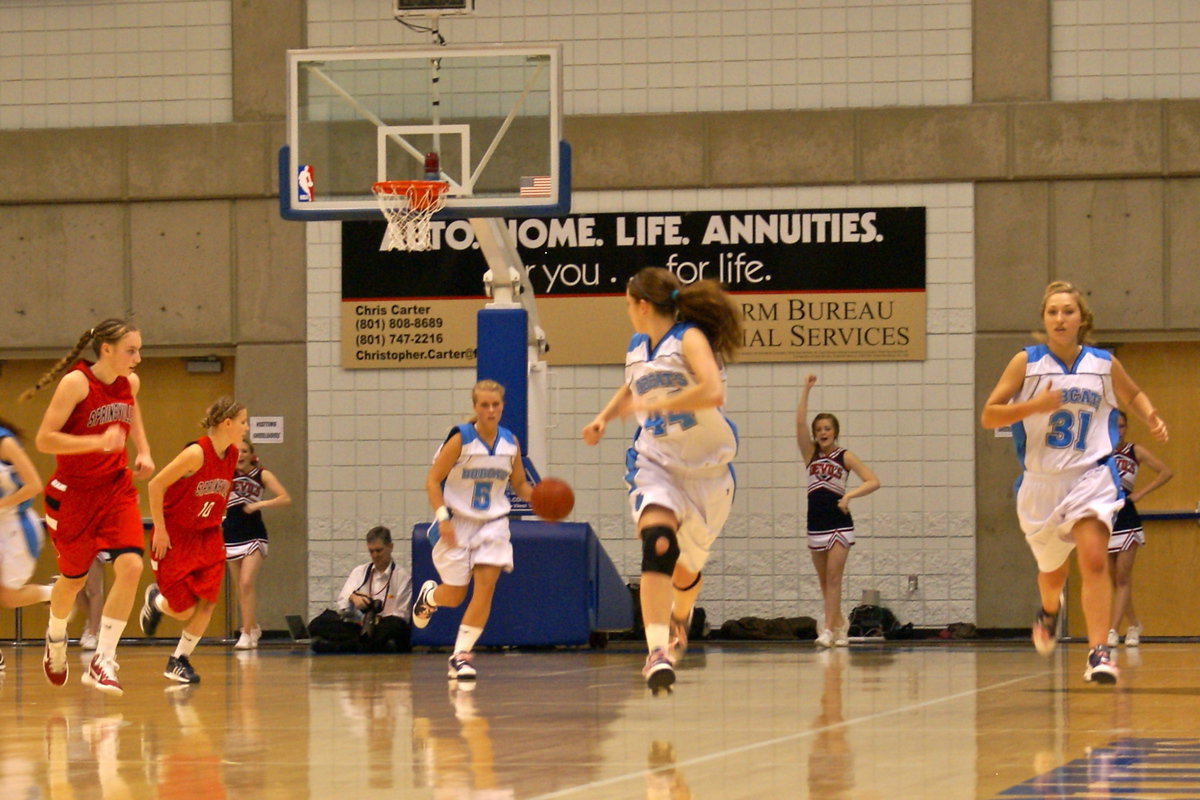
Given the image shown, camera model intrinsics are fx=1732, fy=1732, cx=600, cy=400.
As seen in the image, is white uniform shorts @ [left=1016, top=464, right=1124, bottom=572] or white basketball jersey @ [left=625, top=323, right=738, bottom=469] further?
white uniform shorts @ [left=1016, top=464, right=1124, bottom=572]

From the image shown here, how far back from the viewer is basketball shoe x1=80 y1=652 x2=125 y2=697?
29.1ft

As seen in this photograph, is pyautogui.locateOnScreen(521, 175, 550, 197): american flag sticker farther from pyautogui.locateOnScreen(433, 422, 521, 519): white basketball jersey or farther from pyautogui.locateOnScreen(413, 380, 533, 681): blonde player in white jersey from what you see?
pyautogui.locateOnScreen(433, 422, 521, 519): white basketball jersey

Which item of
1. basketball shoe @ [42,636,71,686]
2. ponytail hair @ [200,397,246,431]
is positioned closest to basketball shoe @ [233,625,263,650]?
ponytail hair @ [200,397,246,431]

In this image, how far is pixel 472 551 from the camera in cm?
1055

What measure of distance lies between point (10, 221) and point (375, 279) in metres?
3.71

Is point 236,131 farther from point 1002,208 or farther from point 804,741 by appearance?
point 804,741

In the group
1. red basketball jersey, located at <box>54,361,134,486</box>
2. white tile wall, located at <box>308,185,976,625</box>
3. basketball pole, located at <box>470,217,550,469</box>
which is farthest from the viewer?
white tile wall, located at <box>308,185,976,625</box>

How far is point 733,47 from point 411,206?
465cm

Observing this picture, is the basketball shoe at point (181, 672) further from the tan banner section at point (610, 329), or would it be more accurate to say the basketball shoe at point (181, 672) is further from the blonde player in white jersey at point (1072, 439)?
the tan banner section at point (610, 329)

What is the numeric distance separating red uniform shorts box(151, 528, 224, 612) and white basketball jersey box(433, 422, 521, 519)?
58.2 inches

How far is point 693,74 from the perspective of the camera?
1636cm

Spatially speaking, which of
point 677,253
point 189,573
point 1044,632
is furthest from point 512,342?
point 1044,632

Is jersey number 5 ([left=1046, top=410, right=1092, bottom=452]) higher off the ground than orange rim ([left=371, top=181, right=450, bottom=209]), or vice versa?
orange rim ([left=371, top=181, right=450, bottom=209])

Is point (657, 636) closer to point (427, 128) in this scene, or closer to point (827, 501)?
point (427, 128)
